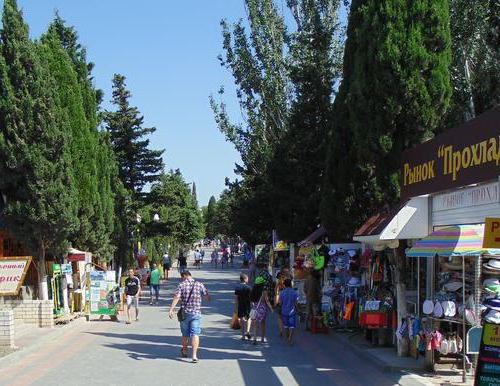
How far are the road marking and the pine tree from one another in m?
27.1

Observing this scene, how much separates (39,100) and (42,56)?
2.72m

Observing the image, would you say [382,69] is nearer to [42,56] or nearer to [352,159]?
[352,159]

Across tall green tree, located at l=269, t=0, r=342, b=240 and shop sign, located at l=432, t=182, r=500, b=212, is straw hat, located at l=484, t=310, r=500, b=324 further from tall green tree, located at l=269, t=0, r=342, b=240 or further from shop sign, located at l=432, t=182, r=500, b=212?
tall green tree, located at l=269, t=0, r=342, b=240

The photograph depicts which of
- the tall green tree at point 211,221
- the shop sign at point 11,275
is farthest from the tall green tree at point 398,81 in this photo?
the tall green tree at point 211,221

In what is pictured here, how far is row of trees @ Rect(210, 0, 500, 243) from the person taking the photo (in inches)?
542

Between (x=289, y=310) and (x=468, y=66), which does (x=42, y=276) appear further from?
(x=468, y=66)

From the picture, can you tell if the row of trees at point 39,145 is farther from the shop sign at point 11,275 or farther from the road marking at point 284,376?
the road marking at point 284,376

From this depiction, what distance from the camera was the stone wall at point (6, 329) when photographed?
13.9m

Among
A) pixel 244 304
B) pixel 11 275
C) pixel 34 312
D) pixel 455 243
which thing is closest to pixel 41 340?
pixel 11 275

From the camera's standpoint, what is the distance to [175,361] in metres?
13.2

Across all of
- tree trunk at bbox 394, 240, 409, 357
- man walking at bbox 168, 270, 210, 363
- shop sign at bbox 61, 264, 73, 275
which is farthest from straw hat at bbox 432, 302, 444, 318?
shop sign at bbox 61, 264, 73, 275

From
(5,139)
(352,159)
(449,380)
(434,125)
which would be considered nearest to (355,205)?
(352,159)

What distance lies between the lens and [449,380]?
35.6 feet

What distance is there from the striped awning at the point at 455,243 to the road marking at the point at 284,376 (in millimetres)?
2836
